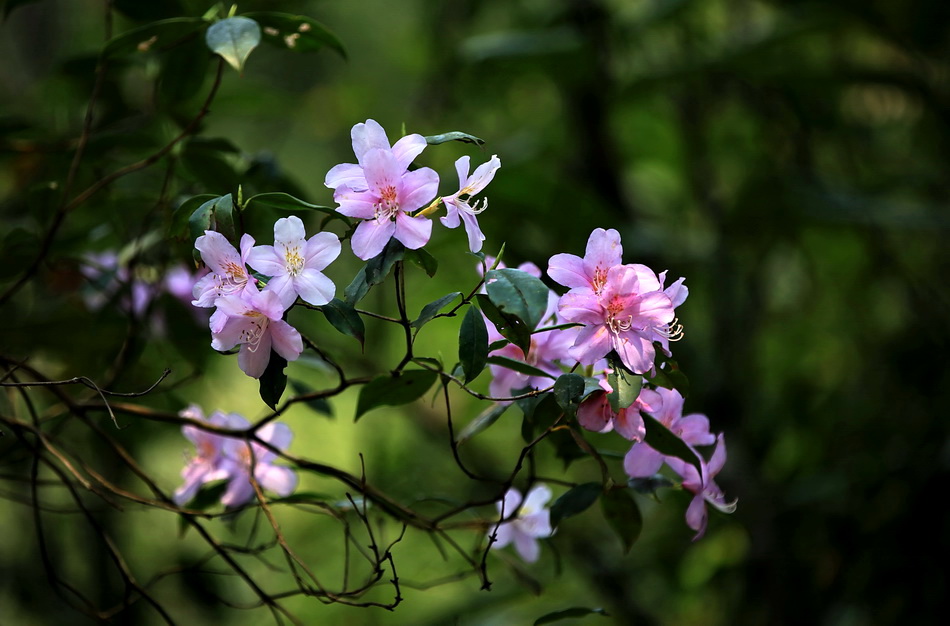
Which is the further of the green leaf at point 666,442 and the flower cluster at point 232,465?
the flower cluster at point 232,465

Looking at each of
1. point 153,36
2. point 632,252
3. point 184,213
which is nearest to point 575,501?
point 184,213

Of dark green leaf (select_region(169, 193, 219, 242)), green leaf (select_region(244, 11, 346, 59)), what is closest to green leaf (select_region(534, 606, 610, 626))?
dark green leaf (select_region(169, 193, 219, 242))

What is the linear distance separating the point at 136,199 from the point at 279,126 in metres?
1.40

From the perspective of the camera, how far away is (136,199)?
0.98 metres

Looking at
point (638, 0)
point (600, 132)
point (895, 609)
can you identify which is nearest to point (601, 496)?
point (895, 609)

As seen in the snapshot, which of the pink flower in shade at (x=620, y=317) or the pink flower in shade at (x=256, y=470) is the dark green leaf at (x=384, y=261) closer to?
the pink flower in shade at (x=620, y=317)

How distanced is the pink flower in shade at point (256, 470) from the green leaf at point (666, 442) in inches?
13.8

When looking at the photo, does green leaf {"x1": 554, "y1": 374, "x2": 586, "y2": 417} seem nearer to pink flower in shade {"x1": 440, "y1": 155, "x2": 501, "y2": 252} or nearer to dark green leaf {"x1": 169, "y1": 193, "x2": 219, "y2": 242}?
pink flower in shade {"x1": 440, "y1": 155, "x2": 501, "y2": 252}

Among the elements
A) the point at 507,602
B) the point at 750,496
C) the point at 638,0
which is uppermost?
the point at 638,0

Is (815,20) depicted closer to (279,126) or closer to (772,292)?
(772,292)

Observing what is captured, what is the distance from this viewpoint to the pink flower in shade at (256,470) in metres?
0.80

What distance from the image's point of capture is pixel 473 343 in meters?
0.57

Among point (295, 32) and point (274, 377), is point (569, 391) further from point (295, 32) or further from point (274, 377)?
point (295, 32)

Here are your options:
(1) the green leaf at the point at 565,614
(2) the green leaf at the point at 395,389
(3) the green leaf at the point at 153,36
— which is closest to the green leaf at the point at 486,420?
(2) the green leaf at the point at 395,389
